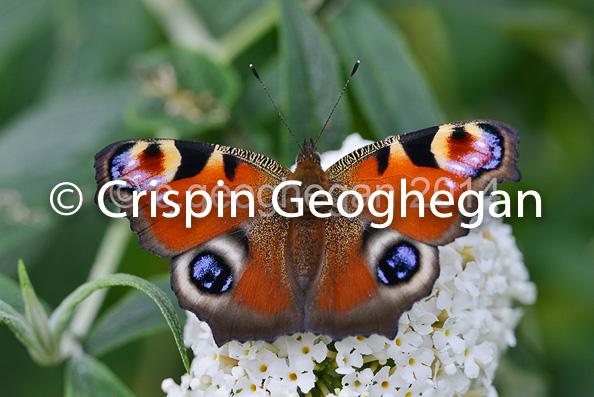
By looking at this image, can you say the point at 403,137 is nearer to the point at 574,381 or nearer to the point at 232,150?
the point at 232,150

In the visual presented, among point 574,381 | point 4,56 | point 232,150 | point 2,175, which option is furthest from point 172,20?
point 574,381

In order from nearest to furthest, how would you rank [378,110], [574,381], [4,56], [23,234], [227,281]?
[227,281], [378,110], [23,234], [574,381], [4,56]

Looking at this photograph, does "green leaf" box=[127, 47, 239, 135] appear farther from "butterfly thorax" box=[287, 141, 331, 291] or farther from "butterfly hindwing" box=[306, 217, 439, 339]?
"butterfly hindwing" box=[306, 217, 439, 339]

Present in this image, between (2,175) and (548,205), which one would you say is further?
(548,205)

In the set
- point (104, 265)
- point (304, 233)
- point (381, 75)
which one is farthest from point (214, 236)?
point (381, 75)

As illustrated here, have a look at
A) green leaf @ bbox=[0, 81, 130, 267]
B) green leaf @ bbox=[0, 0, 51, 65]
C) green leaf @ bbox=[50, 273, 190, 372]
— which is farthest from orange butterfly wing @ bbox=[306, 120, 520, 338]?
green leaf @ bbox=[0, 0, 51, 65]

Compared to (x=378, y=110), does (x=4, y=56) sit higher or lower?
higher
